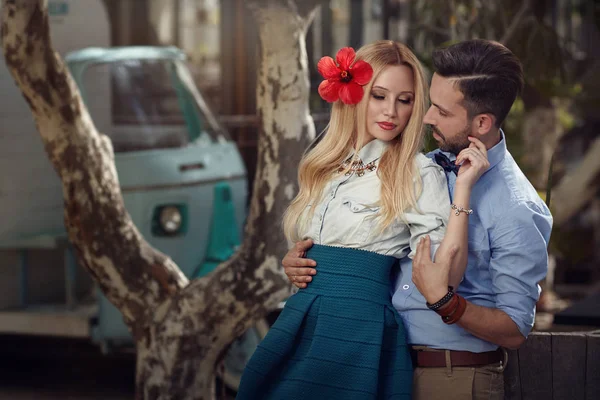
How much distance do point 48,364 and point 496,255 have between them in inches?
245

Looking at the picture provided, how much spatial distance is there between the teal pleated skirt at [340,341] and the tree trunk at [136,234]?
87.2 inches

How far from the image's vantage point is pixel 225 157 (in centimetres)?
763

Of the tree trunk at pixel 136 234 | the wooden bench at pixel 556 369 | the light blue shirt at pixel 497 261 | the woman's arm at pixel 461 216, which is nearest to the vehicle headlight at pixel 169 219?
the tree trunk at pixel 136 234

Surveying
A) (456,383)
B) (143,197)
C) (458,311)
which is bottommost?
(143,197)

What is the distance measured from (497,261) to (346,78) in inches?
26.2

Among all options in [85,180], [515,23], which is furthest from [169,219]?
[515,23]

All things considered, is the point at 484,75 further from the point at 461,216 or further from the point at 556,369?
the point at 556,369

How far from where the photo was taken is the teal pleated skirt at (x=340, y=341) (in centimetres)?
288

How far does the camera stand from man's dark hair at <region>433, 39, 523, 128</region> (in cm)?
285

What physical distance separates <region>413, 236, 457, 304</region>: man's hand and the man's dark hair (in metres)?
0.40

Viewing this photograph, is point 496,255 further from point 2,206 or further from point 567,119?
point 567,119

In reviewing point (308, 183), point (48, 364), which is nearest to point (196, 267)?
point (48, 364)

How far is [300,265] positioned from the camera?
3.04m

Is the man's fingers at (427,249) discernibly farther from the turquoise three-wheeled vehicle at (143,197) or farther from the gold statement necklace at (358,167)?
the turquoise three-wheeled vehicle at (143,197)
